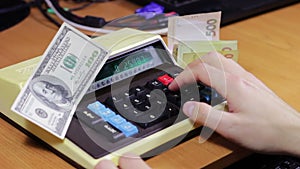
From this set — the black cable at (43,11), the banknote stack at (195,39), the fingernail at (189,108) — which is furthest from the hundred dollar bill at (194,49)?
the black cable at (43,11)

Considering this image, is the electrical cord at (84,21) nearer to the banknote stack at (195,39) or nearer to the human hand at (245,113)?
the banknote stack at (195,39)

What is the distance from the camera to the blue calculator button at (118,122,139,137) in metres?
0.65

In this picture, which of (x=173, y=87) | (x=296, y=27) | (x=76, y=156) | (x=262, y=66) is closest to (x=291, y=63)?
(x=262, y=66)

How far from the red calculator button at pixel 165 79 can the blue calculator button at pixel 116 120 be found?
0.10 meters

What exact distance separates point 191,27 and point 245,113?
0.21m

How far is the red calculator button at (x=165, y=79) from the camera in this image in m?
0.75

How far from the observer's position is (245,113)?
712 mm

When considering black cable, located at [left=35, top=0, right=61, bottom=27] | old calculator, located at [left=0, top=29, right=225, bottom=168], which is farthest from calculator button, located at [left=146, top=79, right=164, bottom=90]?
black cable, located at [left=35, top=0, right=61, bottom=27]

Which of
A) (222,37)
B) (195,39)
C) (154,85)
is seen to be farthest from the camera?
(222,37)

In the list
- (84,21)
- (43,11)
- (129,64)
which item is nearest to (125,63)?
(129,64)

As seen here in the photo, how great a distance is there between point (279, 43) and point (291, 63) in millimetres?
80

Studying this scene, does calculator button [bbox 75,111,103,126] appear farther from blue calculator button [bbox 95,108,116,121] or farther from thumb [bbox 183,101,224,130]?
thumb [bbox 183,101,224,130]

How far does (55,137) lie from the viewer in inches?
26.2

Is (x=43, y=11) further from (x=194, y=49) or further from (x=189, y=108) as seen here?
(x=189, y=108)
